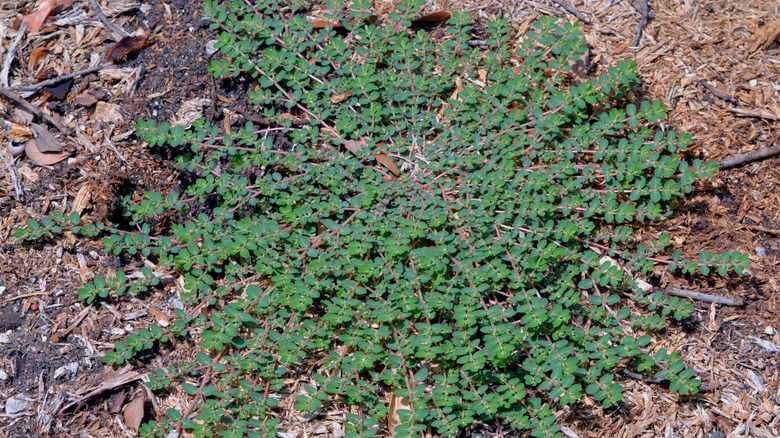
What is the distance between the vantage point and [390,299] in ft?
10.5

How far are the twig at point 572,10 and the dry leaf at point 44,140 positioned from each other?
354 centimetres

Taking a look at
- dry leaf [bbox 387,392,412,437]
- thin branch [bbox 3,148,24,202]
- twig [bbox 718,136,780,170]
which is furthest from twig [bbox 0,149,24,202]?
twig [bbox 718,136,780,170]

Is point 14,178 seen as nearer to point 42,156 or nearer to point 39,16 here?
point 42,156

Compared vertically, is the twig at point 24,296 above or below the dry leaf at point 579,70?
below

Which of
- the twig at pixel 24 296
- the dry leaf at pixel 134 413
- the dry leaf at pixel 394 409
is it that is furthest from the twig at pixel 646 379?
the twig at pixel 24 296

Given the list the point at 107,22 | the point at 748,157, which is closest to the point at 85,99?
the point at 107,22

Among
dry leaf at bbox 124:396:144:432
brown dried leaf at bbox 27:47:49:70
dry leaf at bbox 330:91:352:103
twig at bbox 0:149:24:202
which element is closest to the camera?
dry leaf at bbox 124:396:144:432

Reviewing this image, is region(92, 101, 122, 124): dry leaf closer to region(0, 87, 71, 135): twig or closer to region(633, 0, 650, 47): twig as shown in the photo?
region(0, 87, 71, 135): twig

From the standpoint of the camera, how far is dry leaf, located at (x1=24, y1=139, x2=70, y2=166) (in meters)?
3.78

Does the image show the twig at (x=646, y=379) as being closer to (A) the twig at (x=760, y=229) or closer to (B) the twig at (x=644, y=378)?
(B) the twig at (x=644, y=378)

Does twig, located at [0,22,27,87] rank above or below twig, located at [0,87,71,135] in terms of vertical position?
above

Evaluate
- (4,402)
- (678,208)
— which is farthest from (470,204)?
(4,402)

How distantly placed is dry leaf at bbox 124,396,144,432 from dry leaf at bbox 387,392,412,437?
1.38 meters

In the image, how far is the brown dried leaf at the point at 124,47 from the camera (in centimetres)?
404
